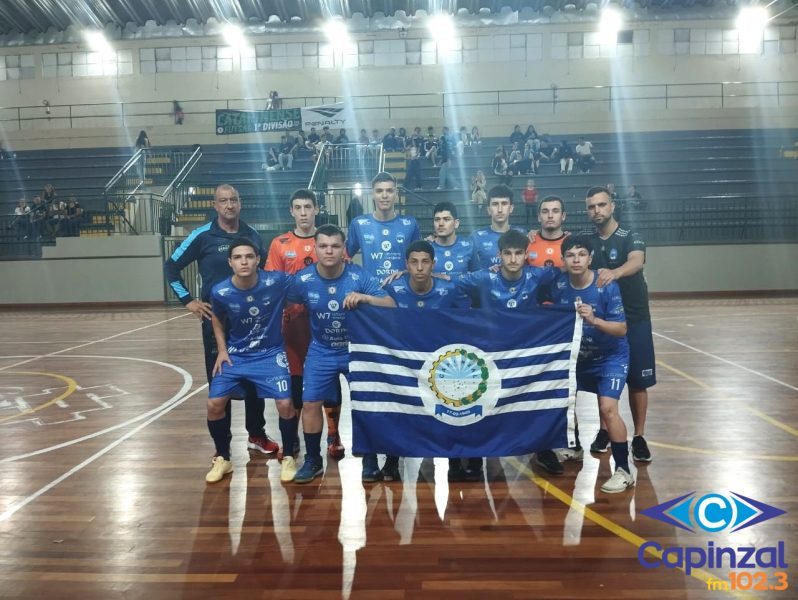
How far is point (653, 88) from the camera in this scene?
85.0 feet

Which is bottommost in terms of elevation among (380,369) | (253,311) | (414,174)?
(380,369)

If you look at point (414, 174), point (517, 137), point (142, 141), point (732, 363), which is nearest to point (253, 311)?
point (732, 363)

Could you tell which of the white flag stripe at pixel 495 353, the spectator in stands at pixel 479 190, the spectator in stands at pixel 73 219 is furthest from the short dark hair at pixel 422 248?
the spectator in stands at pixel 73 219

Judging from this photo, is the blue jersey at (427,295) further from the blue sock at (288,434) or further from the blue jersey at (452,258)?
the blue sock at (288,434)

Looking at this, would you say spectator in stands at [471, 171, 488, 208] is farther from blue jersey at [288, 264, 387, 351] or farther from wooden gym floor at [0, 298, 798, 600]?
blue jersey at [288, 264, 387, 351]

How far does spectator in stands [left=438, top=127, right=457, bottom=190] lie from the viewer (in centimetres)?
2122

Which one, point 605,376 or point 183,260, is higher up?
point 183,260

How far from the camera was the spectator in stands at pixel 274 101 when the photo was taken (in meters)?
26.3

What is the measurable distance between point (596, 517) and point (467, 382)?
3.76 ft

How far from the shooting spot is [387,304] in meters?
4.77

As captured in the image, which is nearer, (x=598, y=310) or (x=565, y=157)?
(x=598, y=310)

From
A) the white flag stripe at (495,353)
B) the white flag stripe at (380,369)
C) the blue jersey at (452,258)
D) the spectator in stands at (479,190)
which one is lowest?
the white flag stripe at (380,369)

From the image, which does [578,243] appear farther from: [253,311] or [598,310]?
[253,311]

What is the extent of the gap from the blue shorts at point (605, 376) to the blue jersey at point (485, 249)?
3.78 feet
